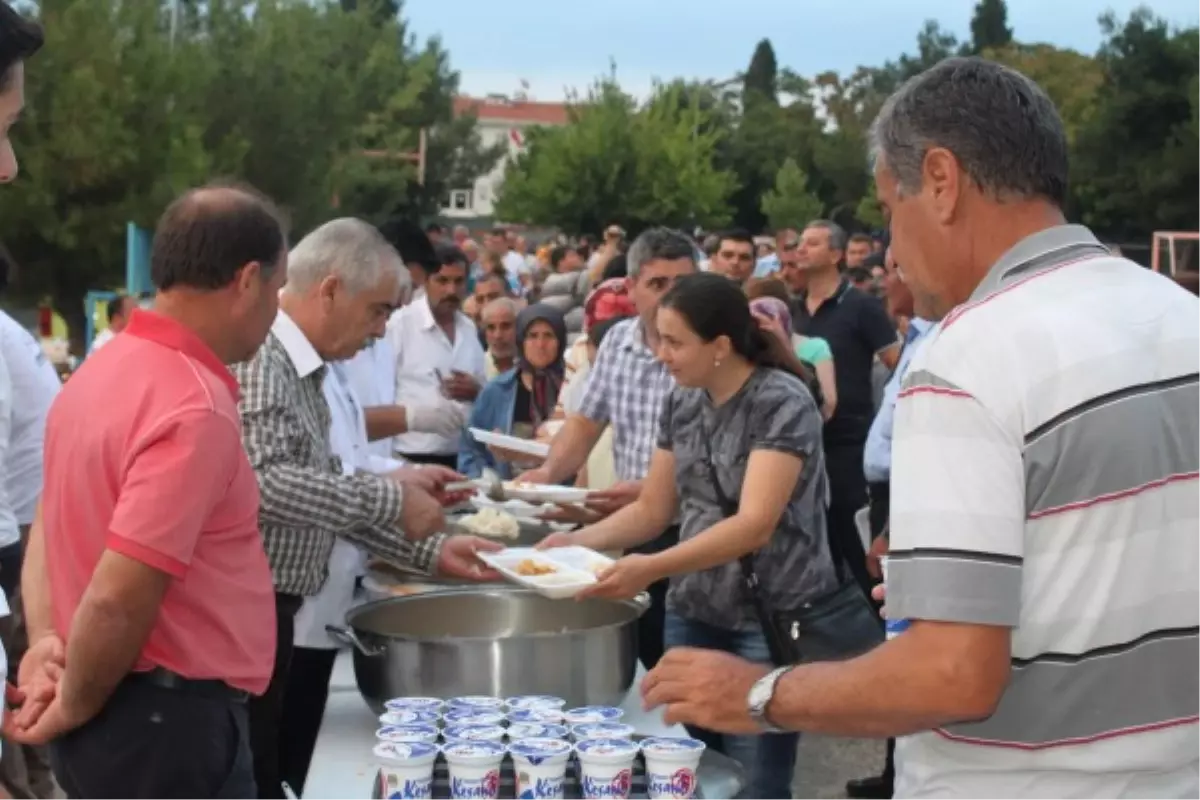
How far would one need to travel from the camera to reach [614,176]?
35125 millimetres

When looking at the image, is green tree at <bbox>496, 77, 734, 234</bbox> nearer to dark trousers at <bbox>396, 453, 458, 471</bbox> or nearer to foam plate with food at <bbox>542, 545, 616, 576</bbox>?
dark trousers at <bbox>396, 453, 458, 471</bbox>

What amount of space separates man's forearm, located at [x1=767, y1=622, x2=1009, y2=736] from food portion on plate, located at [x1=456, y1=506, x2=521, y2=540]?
8.01 feet

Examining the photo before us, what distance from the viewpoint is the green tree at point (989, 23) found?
74.2 meters

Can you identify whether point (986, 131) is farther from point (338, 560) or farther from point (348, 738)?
point (338, 560)

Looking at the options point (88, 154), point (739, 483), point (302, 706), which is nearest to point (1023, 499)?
point (739, 483)

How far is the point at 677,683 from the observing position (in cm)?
175

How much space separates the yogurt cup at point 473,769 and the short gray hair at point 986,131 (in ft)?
3.61

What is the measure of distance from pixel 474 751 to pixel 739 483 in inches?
62.6

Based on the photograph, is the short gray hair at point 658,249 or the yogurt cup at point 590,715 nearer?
the yogurt cup at point 590,715

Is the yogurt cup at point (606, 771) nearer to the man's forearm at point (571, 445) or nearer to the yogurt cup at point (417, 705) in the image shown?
the yogurt cup at point (417, 705)

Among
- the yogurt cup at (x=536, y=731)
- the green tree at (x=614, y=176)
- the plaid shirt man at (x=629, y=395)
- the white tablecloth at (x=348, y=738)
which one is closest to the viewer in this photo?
the yogurt cup at (x=536, y=731)

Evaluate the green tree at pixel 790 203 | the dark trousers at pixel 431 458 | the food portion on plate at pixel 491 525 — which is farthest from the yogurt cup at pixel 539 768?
the green tree at pixel 790 203

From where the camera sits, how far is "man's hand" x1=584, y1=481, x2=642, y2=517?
4398mm

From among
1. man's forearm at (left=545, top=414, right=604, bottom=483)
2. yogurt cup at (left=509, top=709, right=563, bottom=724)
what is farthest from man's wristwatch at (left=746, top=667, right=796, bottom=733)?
man's forearm at (left=545, top=414, right=604, bottom=483)
